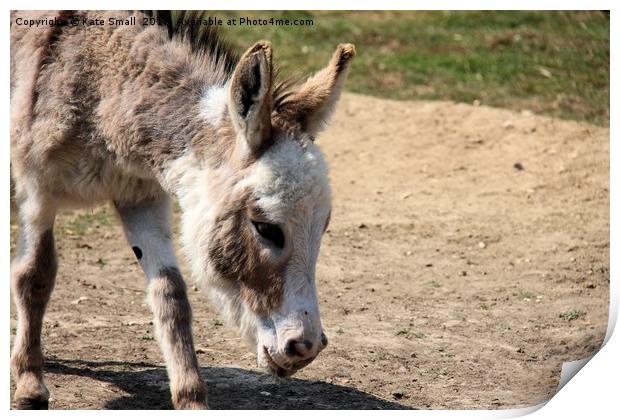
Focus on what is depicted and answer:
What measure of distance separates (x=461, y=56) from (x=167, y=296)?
818cm

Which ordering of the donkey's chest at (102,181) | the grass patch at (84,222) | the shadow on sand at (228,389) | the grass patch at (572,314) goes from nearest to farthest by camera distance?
the donkey's chest at (102,181) < the shadow on sand at (228,389) < the grass patch at (572,314) < the grass patch at (84,222)

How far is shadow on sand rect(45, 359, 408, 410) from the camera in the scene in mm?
5535

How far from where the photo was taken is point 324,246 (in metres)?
8.54

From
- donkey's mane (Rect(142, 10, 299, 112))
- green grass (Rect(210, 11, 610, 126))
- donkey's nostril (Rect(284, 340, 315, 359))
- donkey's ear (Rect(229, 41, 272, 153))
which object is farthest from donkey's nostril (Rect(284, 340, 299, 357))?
green grass (Rect(210, 11, 610, 126))

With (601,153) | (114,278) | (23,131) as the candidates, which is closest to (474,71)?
(601,153)

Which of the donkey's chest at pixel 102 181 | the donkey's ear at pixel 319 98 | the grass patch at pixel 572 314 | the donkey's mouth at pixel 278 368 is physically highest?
the donkey's ear at pixel 319 98

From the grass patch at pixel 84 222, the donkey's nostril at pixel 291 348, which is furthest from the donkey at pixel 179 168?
the grass patch at pixel 84 222

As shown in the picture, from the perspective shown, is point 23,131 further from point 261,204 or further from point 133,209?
point 261,204

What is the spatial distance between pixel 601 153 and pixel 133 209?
5.99 meters

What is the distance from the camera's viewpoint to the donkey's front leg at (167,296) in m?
5.06

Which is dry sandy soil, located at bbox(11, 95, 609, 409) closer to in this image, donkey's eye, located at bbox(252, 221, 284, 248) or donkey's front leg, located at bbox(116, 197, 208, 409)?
donkey's front leg, located at bbox(116, 197, 208, 409)

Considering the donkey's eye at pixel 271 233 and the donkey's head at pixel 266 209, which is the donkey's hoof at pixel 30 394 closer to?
the donkey's head at pixel 266 209

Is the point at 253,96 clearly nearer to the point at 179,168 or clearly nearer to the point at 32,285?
the point at 179,168

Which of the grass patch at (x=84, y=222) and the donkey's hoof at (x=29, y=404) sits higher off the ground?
the donkey's hoof at (x=29, y=404)
